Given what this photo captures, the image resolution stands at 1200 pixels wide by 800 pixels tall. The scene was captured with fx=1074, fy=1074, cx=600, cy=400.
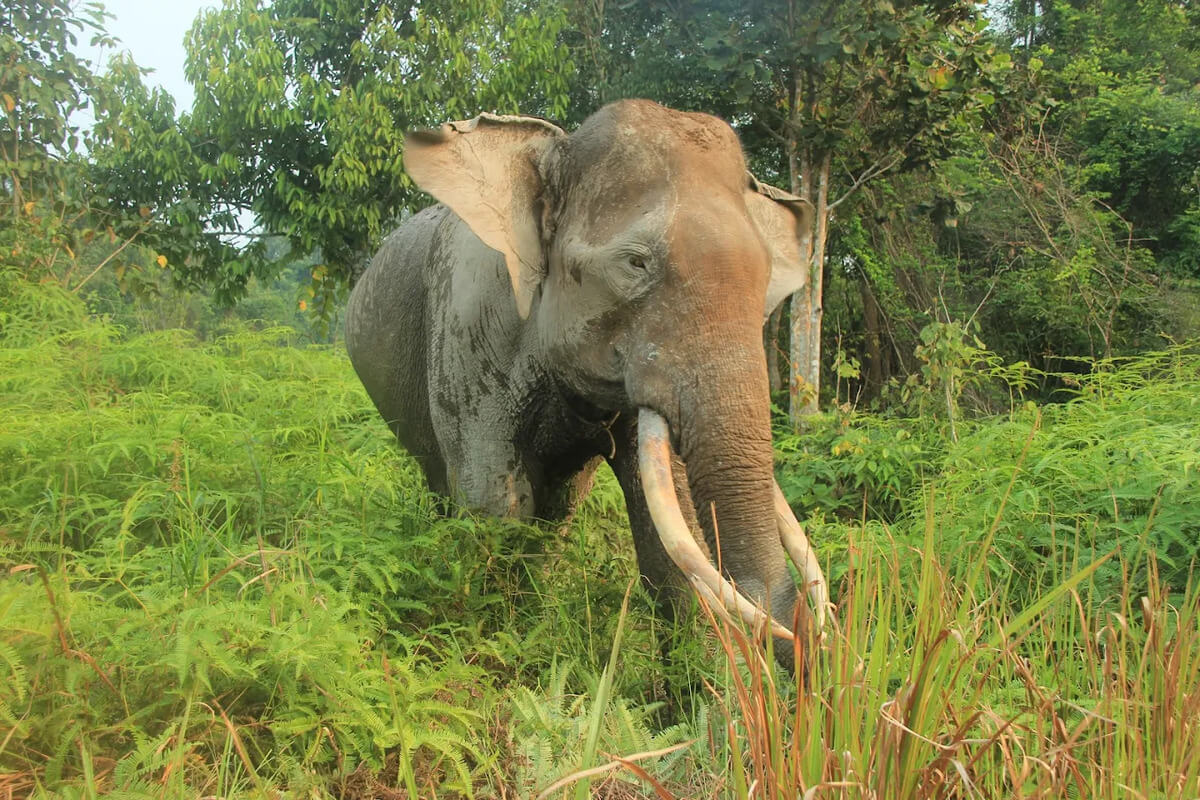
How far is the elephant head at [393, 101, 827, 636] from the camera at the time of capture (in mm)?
2766

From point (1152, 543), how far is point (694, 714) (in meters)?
1.73

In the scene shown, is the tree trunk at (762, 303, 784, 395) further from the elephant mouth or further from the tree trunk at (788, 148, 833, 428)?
the elephant mouth

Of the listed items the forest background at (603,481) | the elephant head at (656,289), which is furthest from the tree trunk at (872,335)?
the elephant head at (656,289)

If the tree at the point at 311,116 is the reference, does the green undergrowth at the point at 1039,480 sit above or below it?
below

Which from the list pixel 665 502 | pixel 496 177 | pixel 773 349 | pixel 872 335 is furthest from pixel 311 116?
pixel 665 502

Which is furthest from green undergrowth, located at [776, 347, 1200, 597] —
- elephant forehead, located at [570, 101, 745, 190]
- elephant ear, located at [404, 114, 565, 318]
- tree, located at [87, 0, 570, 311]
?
tree, located at [87, 0, 570, 311]

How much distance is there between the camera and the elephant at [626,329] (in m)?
2.78

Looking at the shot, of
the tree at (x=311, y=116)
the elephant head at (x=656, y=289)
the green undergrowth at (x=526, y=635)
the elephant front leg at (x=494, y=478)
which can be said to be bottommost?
the green undergrowth at (x=526, y=635)

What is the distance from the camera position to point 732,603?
7.63 feet

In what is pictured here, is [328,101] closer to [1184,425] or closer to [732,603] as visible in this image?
[1184,425]

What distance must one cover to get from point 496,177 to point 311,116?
7875 millimetres

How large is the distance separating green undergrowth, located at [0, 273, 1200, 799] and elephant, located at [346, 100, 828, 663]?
8.9 inches

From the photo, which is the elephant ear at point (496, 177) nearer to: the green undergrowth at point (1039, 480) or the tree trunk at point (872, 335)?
the green undergrowth at point (1039, 480)

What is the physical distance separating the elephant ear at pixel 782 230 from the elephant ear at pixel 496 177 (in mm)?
710
